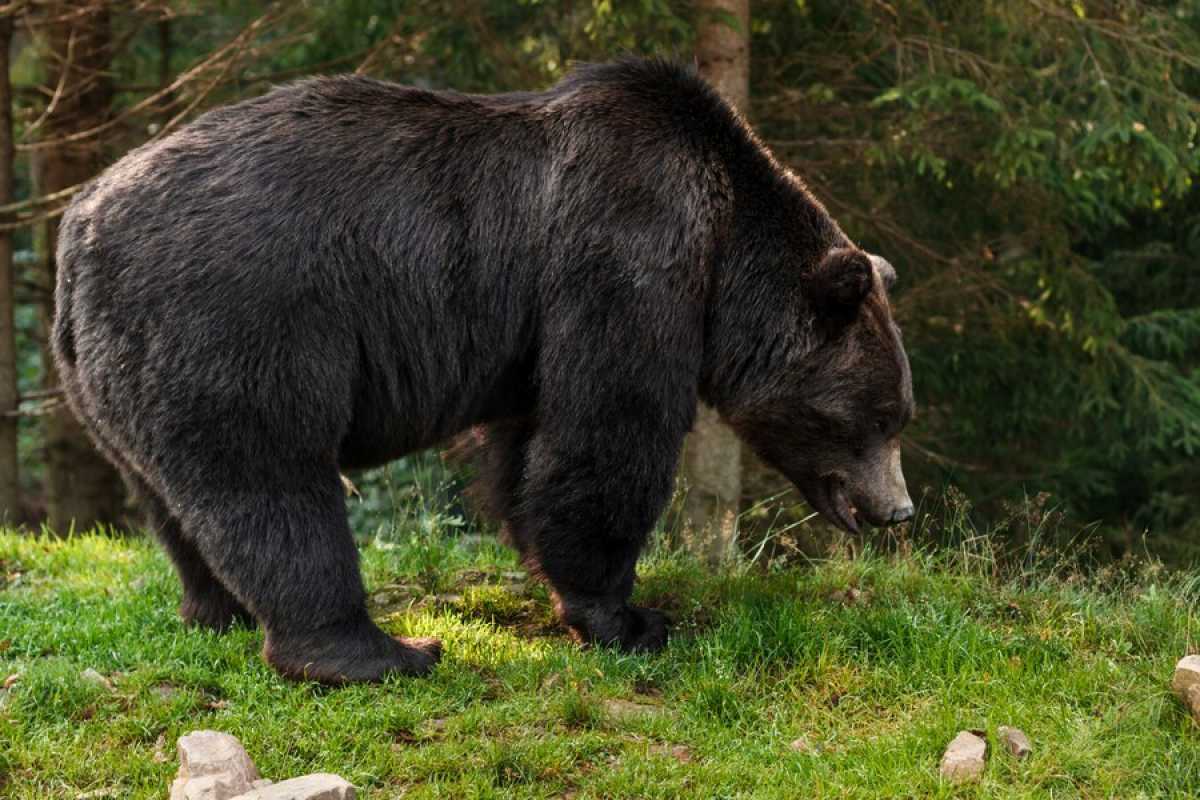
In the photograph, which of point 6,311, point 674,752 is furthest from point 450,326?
point 6,311

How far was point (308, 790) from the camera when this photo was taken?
12.8 ft

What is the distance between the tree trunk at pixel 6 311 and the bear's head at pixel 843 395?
667 cm

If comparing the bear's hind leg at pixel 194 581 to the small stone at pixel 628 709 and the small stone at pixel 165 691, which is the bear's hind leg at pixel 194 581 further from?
the small stone at pixel 628 709

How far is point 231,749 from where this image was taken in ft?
14.0

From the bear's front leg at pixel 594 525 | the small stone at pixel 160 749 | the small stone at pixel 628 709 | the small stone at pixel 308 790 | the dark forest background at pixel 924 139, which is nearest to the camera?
the small stone at pixel 308 790

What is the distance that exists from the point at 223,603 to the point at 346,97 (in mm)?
2220

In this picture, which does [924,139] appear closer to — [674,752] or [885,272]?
[885,272]

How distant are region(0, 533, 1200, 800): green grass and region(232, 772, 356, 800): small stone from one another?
1.57 ft

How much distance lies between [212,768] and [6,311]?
7.37 metres

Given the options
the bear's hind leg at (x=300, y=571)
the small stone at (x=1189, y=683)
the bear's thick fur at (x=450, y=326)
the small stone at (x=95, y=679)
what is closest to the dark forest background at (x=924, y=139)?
the bear's thick fur at (x=450, y=326)

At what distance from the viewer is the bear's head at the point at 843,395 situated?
5895 mm

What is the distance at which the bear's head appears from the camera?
19.3 feet

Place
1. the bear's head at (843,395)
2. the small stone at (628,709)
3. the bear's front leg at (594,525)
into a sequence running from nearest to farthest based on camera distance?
the small stone at (628,709) → the bear's front leg at (594,525) → the bear's head at (843,395)

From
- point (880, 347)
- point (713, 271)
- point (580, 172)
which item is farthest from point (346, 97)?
point (880, 347)
